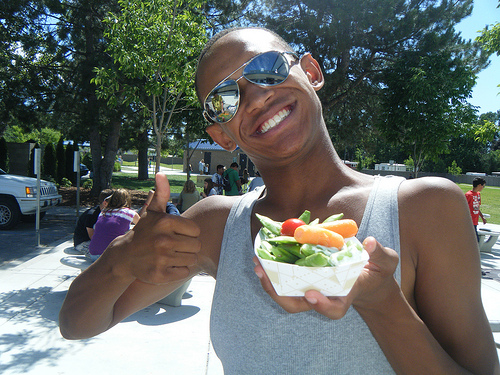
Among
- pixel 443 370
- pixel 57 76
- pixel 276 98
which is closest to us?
pixel 443 370

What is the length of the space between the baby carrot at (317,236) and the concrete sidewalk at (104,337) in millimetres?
3522

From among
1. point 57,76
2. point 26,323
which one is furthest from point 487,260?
point 57,76

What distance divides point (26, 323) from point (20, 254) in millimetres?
3829

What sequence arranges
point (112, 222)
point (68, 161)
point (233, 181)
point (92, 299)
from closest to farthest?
point (92, 299)
point (112, 222)
point (233, 181)
point (68, 161)

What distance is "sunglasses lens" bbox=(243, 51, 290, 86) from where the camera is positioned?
126 centimetres

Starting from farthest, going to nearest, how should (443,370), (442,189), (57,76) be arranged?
(57,76) → (442,189) → (443,370)

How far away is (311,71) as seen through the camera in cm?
142

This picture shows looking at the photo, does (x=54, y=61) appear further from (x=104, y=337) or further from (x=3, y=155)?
(x=104, y=337)

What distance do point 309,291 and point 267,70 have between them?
2.36ft

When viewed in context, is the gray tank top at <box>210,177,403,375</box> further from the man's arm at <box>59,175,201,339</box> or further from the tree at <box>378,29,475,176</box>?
the tree at <box>378,29,475,176</box>

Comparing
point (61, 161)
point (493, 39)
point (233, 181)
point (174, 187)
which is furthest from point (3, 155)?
point (493, 39)

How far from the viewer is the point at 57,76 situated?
14070 millimetres

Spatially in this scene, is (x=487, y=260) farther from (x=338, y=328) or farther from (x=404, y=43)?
(x=338, y=328)

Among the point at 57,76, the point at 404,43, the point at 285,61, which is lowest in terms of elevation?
the point at 285,61
